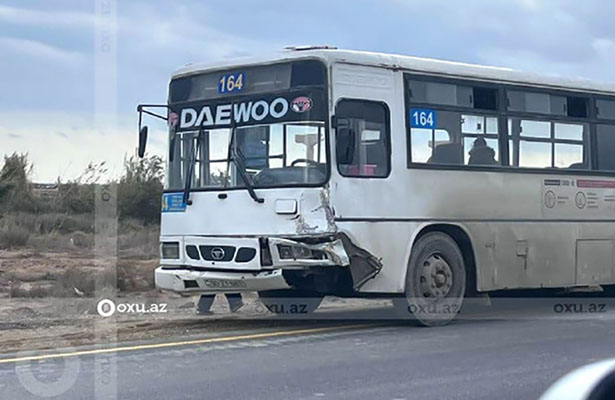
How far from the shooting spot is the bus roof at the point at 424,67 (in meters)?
11.5

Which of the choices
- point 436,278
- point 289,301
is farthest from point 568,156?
point 289,301

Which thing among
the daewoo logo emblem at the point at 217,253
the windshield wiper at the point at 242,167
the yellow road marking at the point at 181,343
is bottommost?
the yellow road marking at the point at 181,343

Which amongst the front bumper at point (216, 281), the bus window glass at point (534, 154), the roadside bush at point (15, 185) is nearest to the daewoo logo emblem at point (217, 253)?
the front bumper at point (216, 281)

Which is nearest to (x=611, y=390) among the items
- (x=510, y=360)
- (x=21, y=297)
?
(x=510, y=360)

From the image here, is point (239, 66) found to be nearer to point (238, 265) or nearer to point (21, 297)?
point (238, 265)

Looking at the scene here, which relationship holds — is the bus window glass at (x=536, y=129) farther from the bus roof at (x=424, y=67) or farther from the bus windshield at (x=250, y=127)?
the bus windshield at (x=250, y=127)

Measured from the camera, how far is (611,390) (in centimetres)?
240

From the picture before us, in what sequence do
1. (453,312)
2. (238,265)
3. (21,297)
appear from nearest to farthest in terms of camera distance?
(238,265), (453,312), (21,297)

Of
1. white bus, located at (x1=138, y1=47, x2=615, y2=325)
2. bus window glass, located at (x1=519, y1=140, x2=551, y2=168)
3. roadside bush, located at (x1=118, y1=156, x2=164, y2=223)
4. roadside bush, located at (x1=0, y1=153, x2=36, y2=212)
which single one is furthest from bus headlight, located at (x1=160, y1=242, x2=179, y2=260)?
roadside bush, located at (x1=0, y1=153, x2=36, y2=212)

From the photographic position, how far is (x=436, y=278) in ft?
39.6

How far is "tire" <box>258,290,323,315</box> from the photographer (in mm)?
13109

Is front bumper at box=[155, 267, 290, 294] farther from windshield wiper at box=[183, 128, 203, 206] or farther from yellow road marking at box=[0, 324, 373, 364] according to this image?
windshield wiper at box=[183, 128, 203, 206]

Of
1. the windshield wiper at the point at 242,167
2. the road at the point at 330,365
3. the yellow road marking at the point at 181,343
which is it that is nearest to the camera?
the road at the point at 330,365

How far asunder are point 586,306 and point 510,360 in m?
6.22
